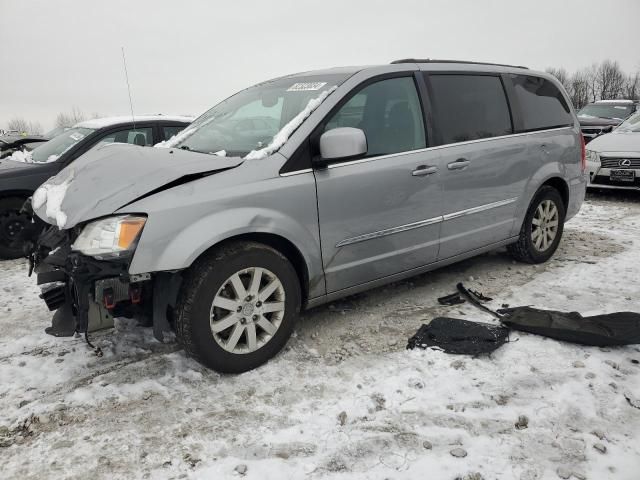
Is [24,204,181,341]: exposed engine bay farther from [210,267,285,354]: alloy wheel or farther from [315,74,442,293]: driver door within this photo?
[315,74,442,293]: driver door

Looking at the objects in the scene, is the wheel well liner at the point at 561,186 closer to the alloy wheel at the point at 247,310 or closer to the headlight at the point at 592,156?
the alloy wheel at the point at 247,310

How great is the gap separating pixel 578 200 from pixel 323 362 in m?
3.66

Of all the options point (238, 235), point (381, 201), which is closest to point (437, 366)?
point (381, 201)

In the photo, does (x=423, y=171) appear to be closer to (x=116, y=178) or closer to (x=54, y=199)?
(x=116, y=178)

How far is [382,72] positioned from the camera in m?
3.52

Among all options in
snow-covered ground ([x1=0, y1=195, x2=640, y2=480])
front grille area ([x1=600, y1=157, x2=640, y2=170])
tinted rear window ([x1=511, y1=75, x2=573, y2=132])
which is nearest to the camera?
snow-covered ground ([x1=0, y1=195, x2=640, y2=480])

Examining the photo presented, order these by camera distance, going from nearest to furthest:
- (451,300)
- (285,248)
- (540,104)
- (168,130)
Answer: (285,248)
(451,300)
(540,104)
(168,130)

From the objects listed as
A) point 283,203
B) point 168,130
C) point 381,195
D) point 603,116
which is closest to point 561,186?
point 381,195

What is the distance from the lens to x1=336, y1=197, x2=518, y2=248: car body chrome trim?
328 centimetres

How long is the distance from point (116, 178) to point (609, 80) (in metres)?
97.7

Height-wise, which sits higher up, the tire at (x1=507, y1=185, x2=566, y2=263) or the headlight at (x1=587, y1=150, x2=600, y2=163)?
the headlight at (x1=587, y1=150, x2=600, y2=163)

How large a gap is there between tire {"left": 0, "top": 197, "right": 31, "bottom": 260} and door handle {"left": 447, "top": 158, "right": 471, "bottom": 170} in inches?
185

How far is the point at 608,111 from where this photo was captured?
1423cm

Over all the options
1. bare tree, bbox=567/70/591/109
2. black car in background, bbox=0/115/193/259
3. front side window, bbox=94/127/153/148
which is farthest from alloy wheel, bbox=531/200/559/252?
bare tree, bbox=567/70/591/109
